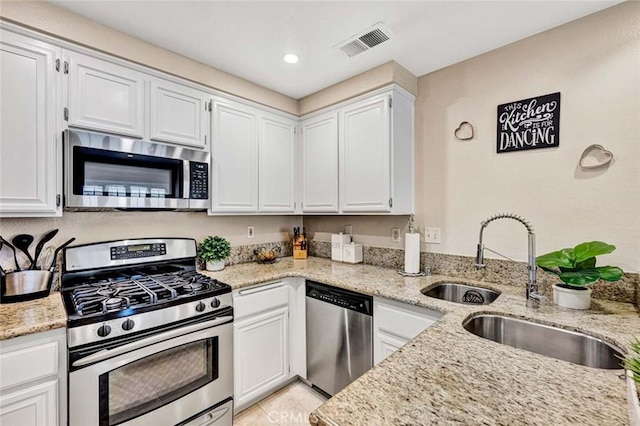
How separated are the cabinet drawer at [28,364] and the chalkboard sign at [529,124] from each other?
2.63 metres

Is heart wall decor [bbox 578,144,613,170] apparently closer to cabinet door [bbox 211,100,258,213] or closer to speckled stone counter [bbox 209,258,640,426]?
speckled stone counter [bbox 209,258,640,426]

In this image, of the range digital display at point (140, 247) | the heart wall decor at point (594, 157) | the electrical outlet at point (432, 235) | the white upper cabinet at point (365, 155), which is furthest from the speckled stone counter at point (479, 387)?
the range digital display at point (140, 247)

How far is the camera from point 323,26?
1697 mm

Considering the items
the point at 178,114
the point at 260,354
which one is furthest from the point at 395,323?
the point at 178,114

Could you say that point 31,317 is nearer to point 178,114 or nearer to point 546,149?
point 178,114

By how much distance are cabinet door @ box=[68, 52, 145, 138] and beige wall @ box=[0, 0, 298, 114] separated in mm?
96

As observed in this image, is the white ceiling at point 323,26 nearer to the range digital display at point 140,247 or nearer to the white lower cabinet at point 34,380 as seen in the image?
the range digital display at point 140,247

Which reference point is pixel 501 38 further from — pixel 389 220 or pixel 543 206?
pixel 389 220

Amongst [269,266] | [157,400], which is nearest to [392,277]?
[269,266]

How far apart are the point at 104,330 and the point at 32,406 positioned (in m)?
0.35

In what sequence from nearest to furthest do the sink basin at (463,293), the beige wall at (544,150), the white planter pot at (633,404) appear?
1. the white planter pot at (633,404)
2. the beige wall at (544,150)
3. the sink basin at (463,293)

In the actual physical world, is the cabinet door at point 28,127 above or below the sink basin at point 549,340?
above

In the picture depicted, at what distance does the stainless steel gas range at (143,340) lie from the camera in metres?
1.30

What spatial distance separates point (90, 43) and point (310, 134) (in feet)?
5.30
